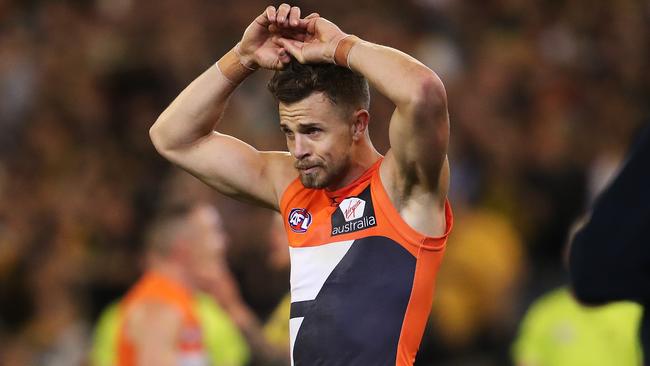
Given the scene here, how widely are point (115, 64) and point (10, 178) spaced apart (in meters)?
1.53

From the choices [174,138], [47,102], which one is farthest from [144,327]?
[47,102]

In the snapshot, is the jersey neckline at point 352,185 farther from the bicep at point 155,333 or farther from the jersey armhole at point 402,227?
the bicep at point 155,333

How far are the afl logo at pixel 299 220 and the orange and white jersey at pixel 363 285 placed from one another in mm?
70

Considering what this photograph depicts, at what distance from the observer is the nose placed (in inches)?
161

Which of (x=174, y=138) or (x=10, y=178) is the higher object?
(x=174, y=138)

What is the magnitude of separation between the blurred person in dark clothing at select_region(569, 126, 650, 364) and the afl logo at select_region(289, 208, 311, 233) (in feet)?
6.06

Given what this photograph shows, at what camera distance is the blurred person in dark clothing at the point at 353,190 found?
12.6 ft

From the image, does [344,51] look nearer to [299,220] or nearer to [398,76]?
[398,76]

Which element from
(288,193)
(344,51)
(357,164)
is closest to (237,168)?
(288,193)

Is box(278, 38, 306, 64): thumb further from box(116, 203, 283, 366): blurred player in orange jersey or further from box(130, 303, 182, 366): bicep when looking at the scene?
box(130, 303, 182, 366): bicep

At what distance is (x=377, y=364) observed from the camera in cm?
395

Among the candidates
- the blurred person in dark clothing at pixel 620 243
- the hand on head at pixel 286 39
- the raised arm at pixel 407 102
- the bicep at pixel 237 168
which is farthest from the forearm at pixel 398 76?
the blurred person in dark clothing at pixel 620 243

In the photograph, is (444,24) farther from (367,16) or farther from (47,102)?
(47,102)

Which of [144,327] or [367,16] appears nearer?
[144,327]
